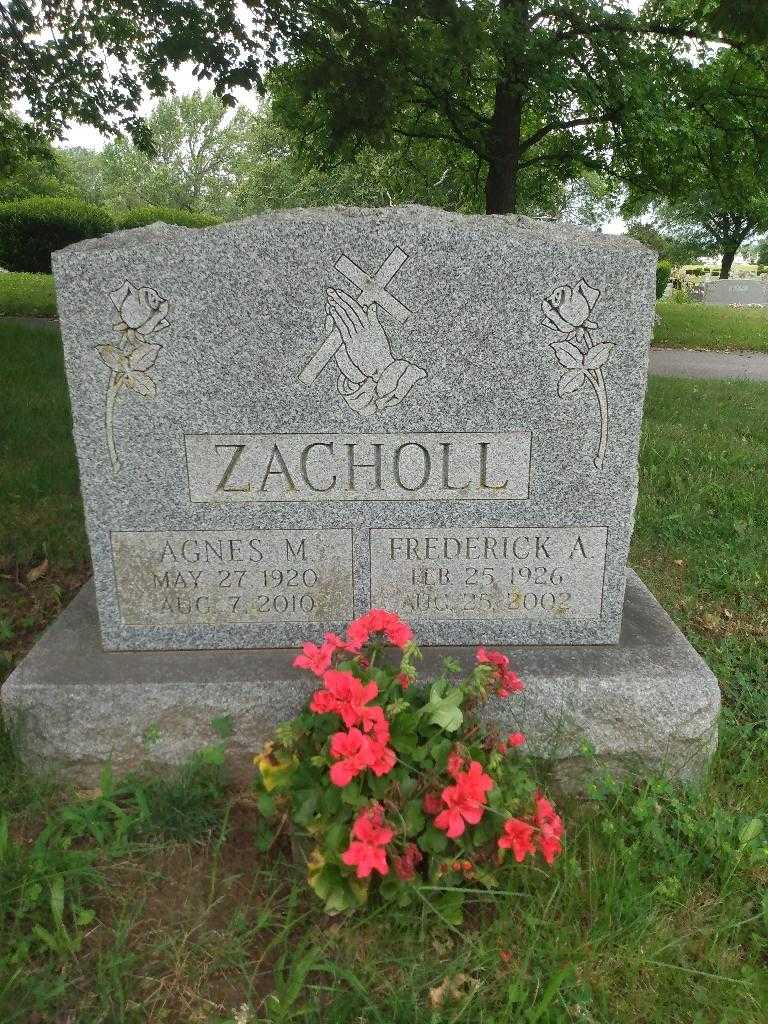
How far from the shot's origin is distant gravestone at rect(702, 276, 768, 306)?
2869cm

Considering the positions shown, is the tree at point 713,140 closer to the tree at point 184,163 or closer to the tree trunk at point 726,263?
the tree trunk at point 726,263

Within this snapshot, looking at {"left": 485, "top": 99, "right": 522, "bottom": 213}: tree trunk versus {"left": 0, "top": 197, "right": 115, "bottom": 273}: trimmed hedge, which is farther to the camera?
{"left": 0, "top": 197, "right": 115, "bottom": 273}: trimmed hedge

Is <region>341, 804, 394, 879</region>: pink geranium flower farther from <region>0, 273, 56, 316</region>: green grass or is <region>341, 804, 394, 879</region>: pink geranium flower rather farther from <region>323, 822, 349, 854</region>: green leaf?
<region>0, 273, 56, 316</region>: green grass

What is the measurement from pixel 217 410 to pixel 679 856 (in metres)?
1.70

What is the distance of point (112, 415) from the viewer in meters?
2.27

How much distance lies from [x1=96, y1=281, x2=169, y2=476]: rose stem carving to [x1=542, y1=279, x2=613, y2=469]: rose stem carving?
1087 mm

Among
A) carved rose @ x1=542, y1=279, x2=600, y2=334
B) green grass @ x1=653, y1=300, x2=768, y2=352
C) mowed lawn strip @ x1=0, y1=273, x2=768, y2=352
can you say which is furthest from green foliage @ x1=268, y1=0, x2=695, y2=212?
carved rose @ x1=542, y1=279, x2=600, y2=334

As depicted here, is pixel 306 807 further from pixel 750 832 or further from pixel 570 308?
pixel 570 308

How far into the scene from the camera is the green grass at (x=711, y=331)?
13.6 m

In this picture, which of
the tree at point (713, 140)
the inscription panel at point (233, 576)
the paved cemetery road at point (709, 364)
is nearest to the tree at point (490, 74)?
the tree at point (713, 140)

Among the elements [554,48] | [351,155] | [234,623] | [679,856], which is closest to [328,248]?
[234,623]

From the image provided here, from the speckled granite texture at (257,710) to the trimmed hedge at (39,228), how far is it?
15728 millimetres

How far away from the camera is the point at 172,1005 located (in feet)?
5.44

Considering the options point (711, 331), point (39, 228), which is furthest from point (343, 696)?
point (39, 228)
